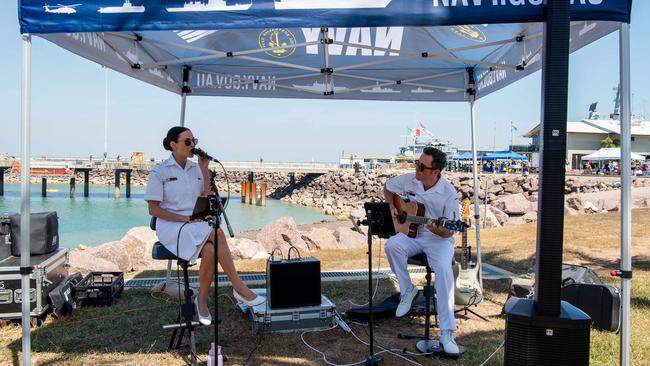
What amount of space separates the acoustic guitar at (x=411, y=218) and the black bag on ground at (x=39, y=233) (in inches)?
133

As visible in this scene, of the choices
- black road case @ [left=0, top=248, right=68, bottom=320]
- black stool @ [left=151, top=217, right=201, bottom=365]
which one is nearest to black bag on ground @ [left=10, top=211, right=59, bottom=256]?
black road case @ [left=0, top=248, right=68, bottom=320]

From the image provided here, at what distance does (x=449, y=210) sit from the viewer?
14.6ft

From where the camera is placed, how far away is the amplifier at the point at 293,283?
454 centimetres

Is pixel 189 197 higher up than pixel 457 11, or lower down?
lower down

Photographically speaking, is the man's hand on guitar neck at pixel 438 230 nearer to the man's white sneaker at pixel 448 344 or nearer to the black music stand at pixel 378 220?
the black music stand at pixel 378 220

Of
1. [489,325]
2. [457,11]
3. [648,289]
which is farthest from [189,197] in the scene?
[648,289]

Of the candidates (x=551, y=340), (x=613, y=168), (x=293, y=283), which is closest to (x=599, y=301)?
(x=551, y=340)

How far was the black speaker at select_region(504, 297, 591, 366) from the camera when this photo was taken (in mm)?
2906

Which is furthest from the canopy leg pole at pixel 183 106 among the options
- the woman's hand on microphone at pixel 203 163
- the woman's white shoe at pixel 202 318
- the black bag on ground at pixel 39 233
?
the woman's white shoe at pixel 202 318

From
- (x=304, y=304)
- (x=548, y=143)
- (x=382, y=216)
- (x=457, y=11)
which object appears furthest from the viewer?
(x=304, y=304)

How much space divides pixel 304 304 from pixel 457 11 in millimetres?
2783

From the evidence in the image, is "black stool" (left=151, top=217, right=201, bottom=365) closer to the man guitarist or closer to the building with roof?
the man guitarist

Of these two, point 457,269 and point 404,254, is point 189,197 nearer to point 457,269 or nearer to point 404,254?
point 404,254

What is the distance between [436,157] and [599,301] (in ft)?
6.29
